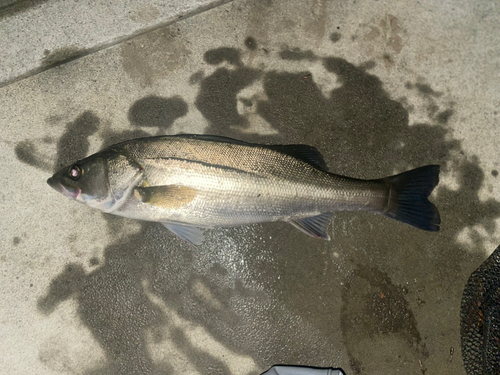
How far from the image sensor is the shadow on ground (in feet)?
10.0

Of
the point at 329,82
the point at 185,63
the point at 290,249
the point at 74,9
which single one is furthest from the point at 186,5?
the point at 290,249

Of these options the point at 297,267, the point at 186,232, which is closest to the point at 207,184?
the point at 186,232

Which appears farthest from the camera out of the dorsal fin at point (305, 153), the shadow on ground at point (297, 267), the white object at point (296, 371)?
the shadow on ground at point (297, 267)

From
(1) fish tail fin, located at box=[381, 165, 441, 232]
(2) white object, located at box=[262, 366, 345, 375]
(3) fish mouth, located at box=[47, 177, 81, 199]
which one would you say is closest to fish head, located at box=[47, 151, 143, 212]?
(3) fish mouth, located at box=[47, 177, 81, 199]

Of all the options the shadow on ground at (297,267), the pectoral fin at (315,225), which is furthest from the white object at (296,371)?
the pectoral fin at (315,225)

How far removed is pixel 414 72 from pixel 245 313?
10.2 ft

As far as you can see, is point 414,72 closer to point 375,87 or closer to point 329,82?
point 375,87

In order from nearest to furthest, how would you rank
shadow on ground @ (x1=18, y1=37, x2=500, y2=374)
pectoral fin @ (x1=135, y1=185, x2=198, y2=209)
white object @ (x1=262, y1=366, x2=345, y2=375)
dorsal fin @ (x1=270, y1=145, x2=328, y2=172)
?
pectoral fin @ (x1=135, y1=185, x2=198, y2=209), dorsal fin @ (x1=270, y1=145, x2=328, y2=172), white object @ (x1=262, y1=366, x2=345, y2=375), shadow on ground @ (x1=18, y1=37, x2=500, y2=374)

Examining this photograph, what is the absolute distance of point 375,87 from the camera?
335cm

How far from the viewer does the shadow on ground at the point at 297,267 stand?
3051 mm

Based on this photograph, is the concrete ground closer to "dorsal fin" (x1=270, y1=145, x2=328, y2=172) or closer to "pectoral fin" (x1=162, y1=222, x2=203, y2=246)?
"pectoral fin" (x1=162, y1=222, x2=203, y2=246)

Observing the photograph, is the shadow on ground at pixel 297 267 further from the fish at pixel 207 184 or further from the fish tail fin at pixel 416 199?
the fish at pixel 207 184

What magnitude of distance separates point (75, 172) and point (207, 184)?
1.12 meters

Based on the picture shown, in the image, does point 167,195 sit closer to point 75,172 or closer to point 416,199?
point 75,172
